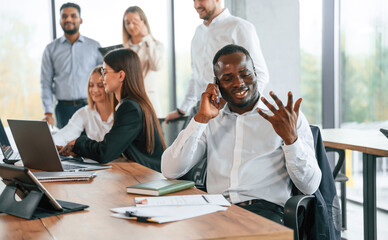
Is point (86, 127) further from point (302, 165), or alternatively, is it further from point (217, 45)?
point (302, 165)

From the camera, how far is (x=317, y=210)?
205cm

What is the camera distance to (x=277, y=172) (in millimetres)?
2188

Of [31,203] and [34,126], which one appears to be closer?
[31,203]

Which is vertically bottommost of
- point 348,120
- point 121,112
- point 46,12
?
point 348,120

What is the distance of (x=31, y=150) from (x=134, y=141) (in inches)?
27.2

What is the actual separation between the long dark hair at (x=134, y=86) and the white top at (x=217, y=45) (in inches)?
36.2

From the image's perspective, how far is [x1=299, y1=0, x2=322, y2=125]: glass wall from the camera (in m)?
5.03

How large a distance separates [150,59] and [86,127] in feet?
6.94

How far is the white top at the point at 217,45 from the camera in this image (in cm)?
383

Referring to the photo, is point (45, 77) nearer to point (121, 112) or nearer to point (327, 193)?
point (121, 112)

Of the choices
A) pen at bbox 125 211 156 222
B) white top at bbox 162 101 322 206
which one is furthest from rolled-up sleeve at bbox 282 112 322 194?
pen at bbox 125 211 156 222

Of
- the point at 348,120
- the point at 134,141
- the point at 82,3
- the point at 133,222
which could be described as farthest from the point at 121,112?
the point at 82,3

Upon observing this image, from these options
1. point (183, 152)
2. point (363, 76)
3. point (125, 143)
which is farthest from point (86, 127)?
point (363, 76)

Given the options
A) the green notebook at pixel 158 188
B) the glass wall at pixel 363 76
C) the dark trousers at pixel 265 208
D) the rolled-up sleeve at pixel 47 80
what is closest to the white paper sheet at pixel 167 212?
the green notebook at pixel 158 188
